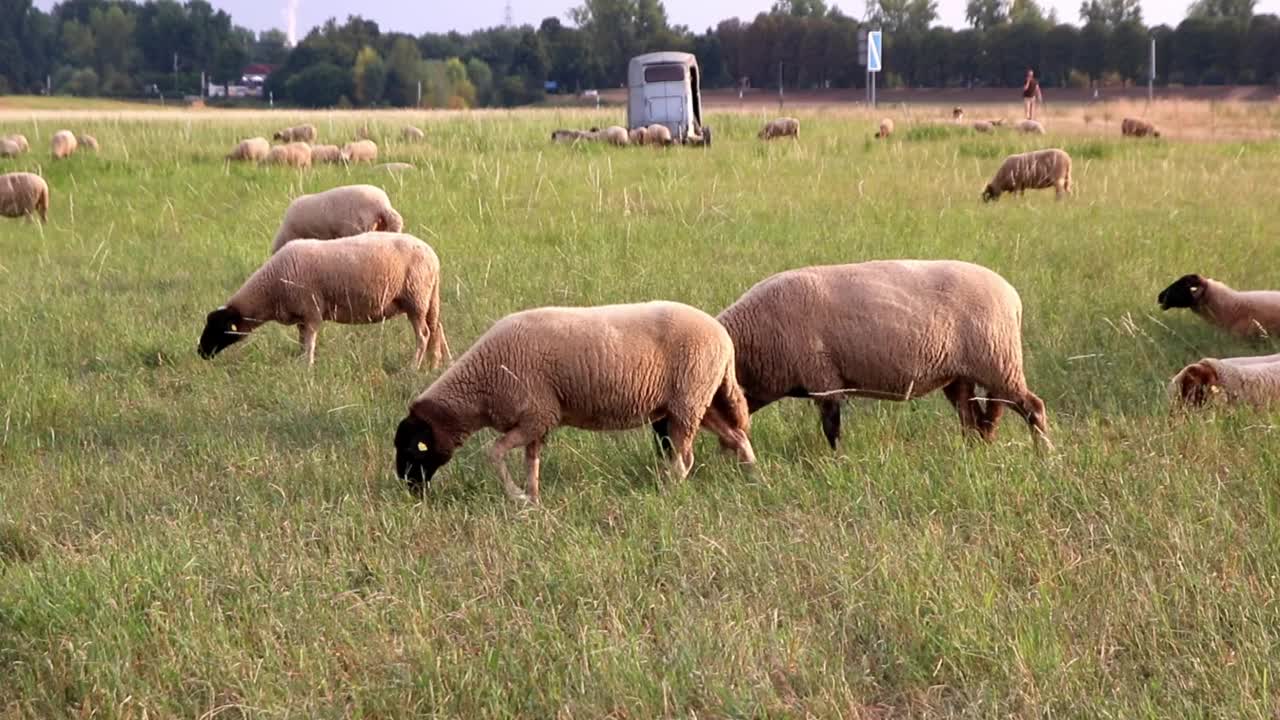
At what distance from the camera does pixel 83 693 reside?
3.67m

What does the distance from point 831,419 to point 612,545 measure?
5.27ft

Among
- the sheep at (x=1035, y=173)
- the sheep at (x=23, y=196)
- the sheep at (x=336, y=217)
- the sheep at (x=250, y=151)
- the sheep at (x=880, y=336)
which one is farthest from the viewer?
the sheep at (x=250, y=151)

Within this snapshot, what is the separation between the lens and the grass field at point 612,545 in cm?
359

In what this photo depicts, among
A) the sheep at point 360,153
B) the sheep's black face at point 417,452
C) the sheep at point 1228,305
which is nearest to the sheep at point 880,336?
the sheep's black face at point 417,452

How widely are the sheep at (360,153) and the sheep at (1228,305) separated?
1310 cm

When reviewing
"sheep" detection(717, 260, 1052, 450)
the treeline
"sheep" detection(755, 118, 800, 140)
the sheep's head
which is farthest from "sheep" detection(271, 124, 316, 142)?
the treeline

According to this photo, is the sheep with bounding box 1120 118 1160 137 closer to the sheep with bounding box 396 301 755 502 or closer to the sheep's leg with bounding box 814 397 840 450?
the sheep's leg with bounding box 814 397 840 450

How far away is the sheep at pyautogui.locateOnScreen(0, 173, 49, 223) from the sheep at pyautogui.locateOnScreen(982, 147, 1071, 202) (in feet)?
39.5

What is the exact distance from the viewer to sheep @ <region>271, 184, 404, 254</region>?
10.6 metres

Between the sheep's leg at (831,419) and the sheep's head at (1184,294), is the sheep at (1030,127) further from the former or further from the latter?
the sheep's leg at (831,419)

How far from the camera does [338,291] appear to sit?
8008 mm

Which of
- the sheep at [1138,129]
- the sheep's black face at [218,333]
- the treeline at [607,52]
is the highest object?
the treeline at [607,52]

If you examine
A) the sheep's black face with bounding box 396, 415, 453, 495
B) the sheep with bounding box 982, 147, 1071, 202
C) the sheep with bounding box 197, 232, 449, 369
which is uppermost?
the sheep with bounding box 982, 147, 1071, 202

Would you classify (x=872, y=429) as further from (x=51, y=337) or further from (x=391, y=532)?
→ (x=51, y=337)
